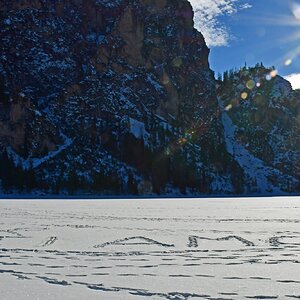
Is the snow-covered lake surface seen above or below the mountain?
below

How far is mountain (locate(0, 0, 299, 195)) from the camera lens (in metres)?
133

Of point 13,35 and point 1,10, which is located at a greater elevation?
point 1,10

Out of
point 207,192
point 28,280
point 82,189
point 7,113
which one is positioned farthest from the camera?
point 207,192

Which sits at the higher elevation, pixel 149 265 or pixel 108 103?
pixel 108 103

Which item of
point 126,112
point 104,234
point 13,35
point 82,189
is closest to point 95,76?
point 126,112

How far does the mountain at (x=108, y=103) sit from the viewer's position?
132750 millimetres

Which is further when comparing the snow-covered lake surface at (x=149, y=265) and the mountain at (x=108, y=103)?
the mountain at (x=108, y=103)

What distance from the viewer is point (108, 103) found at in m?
152

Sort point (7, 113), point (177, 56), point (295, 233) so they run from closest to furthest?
point (295, 233) < point (7, 113) < point (177, 56)

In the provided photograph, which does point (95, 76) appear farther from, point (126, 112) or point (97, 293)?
point (97, 293)

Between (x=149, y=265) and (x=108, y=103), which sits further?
(x=108, y=103)

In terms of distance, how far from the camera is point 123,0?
176625 millimetres

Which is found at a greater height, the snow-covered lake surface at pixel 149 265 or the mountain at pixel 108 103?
the mountain at pixel 108 103

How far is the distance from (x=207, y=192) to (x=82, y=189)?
48.4 meters
